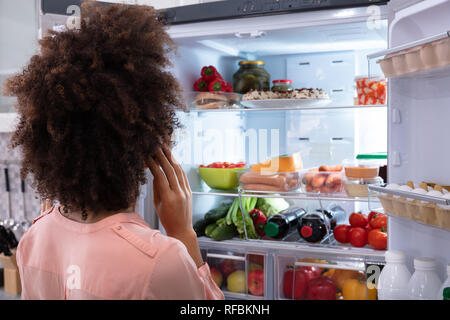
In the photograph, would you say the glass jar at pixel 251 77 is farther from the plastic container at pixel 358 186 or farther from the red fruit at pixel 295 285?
the red fruit at pixel 295 285

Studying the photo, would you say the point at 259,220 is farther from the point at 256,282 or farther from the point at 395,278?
the point at 395,278

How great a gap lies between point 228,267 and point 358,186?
0.69m

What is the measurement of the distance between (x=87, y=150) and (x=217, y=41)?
1335mm

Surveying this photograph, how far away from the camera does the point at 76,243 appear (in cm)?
78

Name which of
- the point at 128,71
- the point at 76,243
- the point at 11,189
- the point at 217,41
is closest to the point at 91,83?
the point at 128,71

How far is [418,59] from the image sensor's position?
1.22m

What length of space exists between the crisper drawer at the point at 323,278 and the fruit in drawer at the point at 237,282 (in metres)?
0.15

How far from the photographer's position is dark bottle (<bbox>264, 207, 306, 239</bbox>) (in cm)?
194

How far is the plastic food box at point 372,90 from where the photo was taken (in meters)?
1.75

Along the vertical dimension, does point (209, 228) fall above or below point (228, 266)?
above

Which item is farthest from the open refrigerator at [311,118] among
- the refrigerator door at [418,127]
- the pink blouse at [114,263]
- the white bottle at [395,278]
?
the pink blouse at [114,263]

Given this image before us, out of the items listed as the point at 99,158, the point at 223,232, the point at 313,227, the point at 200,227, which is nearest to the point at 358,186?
the point at 313,227

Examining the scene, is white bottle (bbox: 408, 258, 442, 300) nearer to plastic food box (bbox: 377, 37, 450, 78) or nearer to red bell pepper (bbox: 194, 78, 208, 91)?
plastic food box (bbox: 377, 37, 450, 78)
